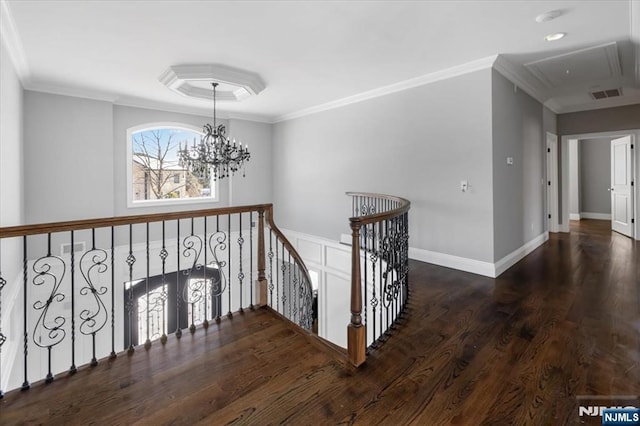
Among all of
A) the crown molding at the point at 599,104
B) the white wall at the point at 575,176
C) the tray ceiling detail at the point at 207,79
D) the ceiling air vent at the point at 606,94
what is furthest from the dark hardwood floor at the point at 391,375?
the white wall at the point at 575,176

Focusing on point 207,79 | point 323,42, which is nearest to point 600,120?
point 323,42

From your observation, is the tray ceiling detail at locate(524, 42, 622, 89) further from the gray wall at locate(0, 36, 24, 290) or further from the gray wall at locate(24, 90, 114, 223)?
the gray wall at locate(24, 90, 114, 223)

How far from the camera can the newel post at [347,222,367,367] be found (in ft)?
7.43

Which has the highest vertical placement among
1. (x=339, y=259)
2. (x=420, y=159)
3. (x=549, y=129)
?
(x=549, y=129)

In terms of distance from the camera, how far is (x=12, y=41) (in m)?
3.40

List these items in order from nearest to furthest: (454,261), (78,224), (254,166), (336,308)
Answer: (78,224)
(454,261)
(336,308)
(254,166)

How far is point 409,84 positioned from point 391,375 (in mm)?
4208

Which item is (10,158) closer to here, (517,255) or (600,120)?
(517,255)

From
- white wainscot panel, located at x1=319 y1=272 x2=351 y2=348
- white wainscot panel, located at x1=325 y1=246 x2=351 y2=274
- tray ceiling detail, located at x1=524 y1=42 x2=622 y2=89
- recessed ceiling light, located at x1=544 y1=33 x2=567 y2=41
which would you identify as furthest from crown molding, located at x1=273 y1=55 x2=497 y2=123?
white wainscot panel, located at x1=319 y1=272 x2=351 y2=348

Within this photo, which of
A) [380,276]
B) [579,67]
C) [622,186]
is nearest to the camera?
[380,276]

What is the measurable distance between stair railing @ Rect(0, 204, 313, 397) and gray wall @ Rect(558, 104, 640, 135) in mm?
6710

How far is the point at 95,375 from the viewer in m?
2.18

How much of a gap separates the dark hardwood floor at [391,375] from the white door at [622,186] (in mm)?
4257

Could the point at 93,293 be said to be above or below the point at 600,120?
below
